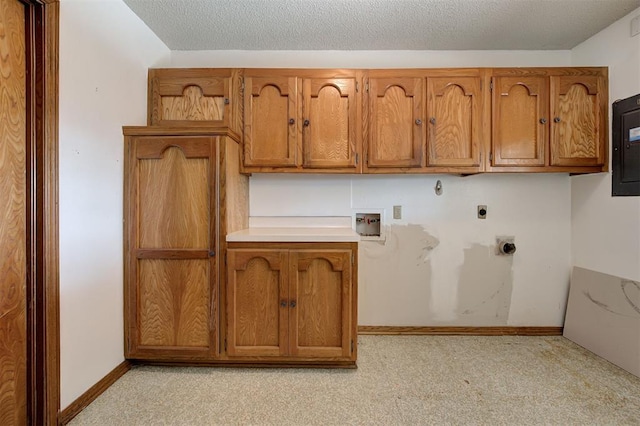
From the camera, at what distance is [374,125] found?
7.29ft

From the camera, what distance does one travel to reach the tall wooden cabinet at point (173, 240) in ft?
6.27

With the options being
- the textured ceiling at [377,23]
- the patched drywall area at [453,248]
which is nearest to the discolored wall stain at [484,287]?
the patched drywall area at [453,248]

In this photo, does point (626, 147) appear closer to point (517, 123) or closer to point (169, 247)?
point (517, 123)

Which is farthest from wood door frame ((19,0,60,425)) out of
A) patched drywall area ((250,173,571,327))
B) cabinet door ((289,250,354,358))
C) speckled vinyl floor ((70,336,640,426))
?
patched drywall area ((250,173,571,327))

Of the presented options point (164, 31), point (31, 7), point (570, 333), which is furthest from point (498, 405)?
point (164, 31)

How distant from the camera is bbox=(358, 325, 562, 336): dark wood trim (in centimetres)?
252

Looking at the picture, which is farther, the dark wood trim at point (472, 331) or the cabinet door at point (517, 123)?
the dark wood trim at point (472, 331)

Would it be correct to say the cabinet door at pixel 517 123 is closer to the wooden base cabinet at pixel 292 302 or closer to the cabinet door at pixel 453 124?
the cabinet door at pixel 453 124

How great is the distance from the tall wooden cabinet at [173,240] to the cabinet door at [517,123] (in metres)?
1.93

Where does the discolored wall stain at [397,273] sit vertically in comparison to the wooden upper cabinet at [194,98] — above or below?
below

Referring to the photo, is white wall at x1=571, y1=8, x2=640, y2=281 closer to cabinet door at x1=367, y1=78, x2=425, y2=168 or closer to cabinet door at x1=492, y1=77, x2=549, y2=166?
cabinet door at x1=492, y1=77, x2=549, y2=166

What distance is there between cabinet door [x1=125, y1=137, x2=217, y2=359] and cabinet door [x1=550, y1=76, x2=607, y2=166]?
7.96ft

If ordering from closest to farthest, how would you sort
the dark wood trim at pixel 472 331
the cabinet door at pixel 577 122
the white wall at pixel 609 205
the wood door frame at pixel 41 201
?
the wood door frame at pixel 41 201, the white wall at pixel 609 205, the cabinet door at pixel 577 122, the dark wood trim at pixel 472 331

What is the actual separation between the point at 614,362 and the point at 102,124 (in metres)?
3.58
